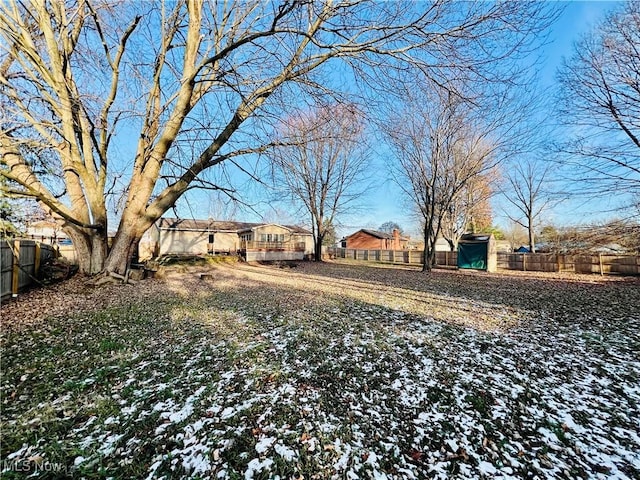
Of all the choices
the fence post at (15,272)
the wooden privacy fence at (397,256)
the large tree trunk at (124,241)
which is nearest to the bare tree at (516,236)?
the wooden privacy fence at (397,256)

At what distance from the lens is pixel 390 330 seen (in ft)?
15.2

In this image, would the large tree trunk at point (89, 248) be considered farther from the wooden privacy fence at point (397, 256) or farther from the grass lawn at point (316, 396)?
the wooden privacy fence at point (397, 256)

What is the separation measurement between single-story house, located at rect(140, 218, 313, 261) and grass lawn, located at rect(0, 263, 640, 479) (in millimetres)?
18748

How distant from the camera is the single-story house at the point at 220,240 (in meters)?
23.6

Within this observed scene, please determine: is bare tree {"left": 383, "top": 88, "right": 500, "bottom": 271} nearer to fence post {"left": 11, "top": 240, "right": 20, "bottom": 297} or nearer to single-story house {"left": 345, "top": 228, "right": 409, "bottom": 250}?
fence post {"left": 11, "top": 240, "right": 20, "bottom": 297}

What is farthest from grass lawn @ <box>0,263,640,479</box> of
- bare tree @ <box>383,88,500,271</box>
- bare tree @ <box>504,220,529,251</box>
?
bare tree @ <box>504,220,529,251</box>

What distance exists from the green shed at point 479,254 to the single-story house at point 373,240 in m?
19.8

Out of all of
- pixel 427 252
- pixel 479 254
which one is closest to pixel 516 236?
pixel 479 254

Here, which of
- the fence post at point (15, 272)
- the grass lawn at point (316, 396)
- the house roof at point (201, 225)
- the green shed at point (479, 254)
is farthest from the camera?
the house roof at point (201, 225)

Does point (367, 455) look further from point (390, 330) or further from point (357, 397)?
point (390, 330)

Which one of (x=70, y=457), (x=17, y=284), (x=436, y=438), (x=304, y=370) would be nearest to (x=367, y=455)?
(x=436, y=438)

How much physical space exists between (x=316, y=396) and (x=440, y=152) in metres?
14.2

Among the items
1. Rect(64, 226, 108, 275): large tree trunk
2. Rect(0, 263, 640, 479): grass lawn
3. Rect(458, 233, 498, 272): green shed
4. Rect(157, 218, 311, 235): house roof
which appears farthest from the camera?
Rect(157, 218, 311, 235): house roof

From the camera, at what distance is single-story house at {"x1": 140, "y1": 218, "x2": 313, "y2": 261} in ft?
77.6
